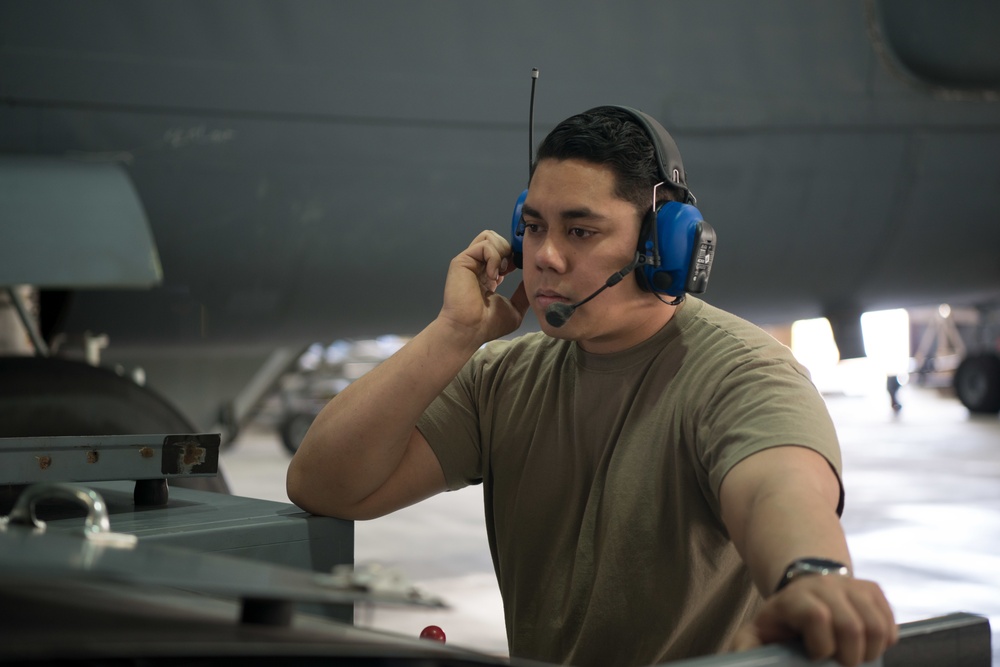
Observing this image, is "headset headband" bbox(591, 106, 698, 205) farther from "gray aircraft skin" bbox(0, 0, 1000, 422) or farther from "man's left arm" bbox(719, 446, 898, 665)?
"gray aircraft skin" bbox(0, 0, 1000, 422)

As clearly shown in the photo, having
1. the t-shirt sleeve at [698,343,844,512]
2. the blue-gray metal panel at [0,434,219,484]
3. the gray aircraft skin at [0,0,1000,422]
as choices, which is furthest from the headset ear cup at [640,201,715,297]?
the gray aircraft skin at [0,0,1000,422]

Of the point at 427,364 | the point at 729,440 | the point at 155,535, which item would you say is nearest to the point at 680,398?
the point at 729,440

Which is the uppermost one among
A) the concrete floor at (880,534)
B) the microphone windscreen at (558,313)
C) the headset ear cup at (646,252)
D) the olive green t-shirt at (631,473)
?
the headset ear cup at (646,252)

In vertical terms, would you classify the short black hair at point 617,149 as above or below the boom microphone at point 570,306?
above

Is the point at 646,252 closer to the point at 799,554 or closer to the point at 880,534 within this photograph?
the point at 799,554

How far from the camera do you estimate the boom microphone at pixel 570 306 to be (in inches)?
41.4

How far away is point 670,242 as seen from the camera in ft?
3.48

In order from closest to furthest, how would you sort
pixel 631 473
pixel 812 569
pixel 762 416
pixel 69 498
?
pixel 69 498 → pixel 812 569 → pixel 762 416 → pixel 631 473

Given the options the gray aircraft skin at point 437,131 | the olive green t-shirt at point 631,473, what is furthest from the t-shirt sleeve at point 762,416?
the gray aircraft skin at point 437,131

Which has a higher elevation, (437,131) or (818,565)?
(437,131)

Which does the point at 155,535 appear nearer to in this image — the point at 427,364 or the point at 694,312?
the point at 427,364

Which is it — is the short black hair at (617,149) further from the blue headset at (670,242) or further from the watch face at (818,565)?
the watch face at (818,565)

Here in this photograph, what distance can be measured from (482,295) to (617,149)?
25 centimetres

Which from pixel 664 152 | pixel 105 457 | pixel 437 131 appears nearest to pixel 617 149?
pixel 664 152
